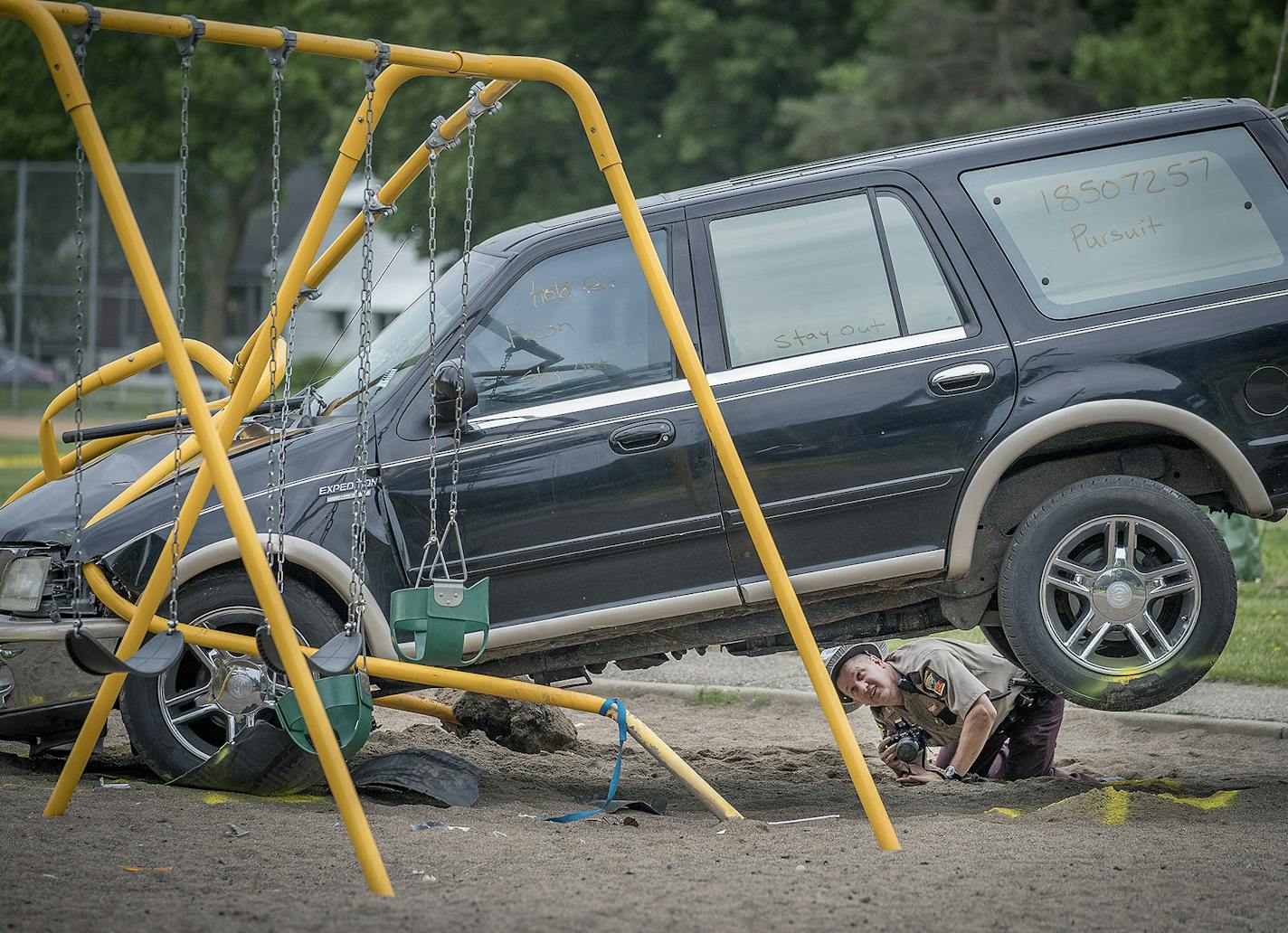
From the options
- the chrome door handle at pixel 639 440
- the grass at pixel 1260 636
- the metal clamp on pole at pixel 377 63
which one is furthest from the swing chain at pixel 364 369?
Answer: the grass at pixel 1260 636

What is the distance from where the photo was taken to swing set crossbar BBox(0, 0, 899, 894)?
15.0 feet

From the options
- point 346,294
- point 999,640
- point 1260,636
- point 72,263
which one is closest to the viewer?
point 999,640

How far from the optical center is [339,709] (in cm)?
505

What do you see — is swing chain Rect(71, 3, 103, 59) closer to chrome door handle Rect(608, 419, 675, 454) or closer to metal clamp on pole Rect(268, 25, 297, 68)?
metal clamp on pole Rect(268, 25, 297, 68)

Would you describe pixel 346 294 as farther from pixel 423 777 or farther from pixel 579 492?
pixel 579 492

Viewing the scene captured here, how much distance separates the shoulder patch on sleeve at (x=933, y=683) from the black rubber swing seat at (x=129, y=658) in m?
3.13

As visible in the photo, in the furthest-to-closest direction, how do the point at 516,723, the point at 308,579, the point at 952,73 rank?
1. the point at 952,73
2. the point at 516,723
3. the point at 308,579

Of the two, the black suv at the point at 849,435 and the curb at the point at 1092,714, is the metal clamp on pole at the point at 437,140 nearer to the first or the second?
the black suv at the point at 849,435

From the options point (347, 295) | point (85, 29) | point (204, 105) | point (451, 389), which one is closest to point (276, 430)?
point (451, 389)

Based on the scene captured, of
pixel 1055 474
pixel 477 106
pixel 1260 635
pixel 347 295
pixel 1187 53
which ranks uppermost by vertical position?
pixel 1187 53

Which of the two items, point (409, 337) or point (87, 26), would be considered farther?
point (409, 337)

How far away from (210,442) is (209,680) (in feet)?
5.12

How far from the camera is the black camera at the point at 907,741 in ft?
21.0

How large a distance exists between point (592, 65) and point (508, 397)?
2872cm
